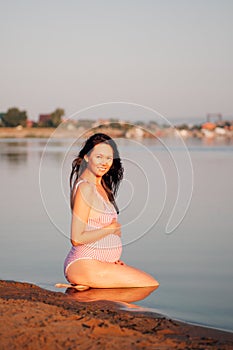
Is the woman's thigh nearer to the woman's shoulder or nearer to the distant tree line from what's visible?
the woman's shoulder

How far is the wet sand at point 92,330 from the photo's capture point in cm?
521

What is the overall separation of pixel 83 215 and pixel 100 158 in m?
0.64

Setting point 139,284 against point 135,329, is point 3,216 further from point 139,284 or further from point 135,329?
point 135,329

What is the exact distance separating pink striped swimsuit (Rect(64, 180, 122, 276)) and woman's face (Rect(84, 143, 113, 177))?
227mm

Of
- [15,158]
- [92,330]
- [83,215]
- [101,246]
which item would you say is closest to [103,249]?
[101,246]

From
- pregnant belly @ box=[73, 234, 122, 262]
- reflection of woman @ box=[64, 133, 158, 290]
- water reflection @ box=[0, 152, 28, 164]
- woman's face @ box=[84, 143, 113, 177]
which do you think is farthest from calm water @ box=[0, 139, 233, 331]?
water reflection @ box=[0, 152, 28, 164]

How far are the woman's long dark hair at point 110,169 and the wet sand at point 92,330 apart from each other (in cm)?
185

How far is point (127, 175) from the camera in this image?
22.3m

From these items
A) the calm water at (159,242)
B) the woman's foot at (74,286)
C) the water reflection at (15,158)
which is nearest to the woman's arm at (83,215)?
the woman's foot at (74,286)

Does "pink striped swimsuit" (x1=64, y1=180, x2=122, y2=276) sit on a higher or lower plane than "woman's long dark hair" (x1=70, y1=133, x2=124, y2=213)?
lower

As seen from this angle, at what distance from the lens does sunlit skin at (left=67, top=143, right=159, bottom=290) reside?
8.03 m

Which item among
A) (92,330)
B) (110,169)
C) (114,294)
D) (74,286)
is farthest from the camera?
(110,169)

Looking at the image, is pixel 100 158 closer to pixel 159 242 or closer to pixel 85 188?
pixel 85 188

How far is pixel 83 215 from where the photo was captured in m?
8.03
